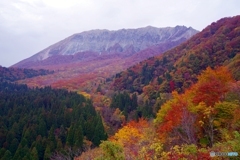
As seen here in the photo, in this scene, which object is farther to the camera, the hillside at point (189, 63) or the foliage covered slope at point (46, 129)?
the hillside at point (189, 63)

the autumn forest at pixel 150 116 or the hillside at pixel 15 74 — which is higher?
the hillside at pixel 15 74

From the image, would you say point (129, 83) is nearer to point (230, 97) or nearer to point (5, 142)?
point (5, 142)

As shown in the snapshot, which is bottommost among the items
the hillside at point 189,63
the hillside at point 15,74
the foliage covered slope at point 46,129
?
the foliage covered slope at point 46,129

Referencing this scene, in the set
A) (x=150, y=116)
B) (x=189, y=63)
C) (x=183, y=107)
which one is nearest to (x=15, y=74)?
(x=189, y=63)

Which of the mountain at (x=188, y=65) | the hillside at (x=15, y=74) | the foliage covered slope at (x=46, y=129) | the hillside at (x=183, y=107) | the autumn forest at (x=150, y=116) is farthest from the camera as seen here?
the hillside at (x=15, y=74)

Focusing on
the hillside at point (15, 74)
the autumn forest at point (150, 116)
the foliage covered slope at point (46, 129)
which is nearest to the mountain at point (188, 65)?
the autumn forest at point (150, 116)

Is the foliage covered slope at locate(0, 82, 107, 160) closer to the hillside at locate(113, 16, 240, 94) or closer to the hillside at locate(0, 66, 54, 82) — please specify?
the hillside at locate(113, 16, 240, 94)

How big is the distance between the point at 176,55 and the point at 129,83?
17.1 metres

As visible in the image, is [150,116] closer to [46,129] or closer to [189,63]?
[46,129]

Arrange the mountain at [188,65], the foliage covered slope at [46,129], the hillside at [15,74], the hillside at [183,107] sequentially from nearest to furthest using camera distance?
the hillside at [183,107]
the foliage covered slope at [46,129]
the mountain at [188,65]
the hillside at [15,74]

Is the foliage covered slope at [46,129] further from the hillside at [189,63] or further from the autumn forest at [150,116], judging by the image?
the hillside at [189,63]

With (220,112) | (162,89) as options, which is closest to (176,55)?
(162,89)

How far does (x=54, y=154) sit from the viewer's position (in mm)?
31703

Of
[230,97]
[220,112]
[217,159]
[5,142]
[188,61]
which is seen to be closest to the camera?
[217,159]
